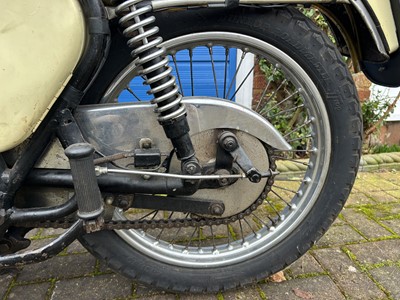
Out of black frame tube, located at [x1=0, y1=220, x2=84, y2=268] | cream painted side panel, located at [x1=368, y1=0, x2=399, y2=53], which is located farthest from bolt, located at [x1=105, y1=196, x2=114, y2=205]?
cream painted side panel, located at [x1=368, y1=0, x2=399, y2=53]

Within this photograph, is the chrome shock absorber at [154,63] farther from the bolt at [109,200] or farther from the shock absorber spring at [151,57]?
the bolt at [109,200]

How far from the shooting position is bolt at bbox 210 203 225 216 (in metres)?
1.44

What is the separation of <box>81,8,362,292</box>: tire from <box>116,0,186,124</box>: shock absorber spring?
0.16 meters

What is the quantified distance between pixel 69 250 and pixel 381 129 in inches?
126

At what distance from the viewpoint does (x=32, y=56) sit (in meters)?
1.12

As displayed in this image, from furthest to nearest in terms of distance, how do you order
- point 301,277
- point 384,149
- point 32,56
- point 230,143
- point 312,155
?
point 384,149 < point 301,277 < point 312,155 < point 230,143 < point 32,56

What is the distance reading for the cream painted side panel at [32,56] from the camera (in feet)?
3.56

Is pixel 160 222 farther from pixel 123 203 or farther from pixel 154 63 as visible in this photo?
pixel 154 63

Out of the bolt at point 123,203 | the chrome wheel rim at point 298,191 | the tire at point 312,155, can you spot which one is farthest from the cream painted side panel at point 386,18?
the bolt at point 123,203

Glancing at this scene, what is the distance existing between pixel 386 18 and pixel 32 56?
1283 millimetres

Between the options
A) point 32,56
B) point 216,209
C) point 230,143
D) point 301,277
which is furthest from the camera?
point 301,277

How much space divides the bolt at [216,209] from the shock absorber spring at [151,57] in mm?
428

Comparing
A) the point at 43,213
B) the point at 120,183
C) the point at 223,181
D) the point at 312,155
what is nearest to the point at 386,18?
the point at 312,155

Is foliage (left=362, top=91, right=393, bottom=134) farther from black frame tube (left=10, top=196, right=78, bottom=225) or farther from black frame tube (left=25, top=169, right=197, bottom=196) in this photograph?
black frame tube (left=10, top=196, right=78, bottom=225)
